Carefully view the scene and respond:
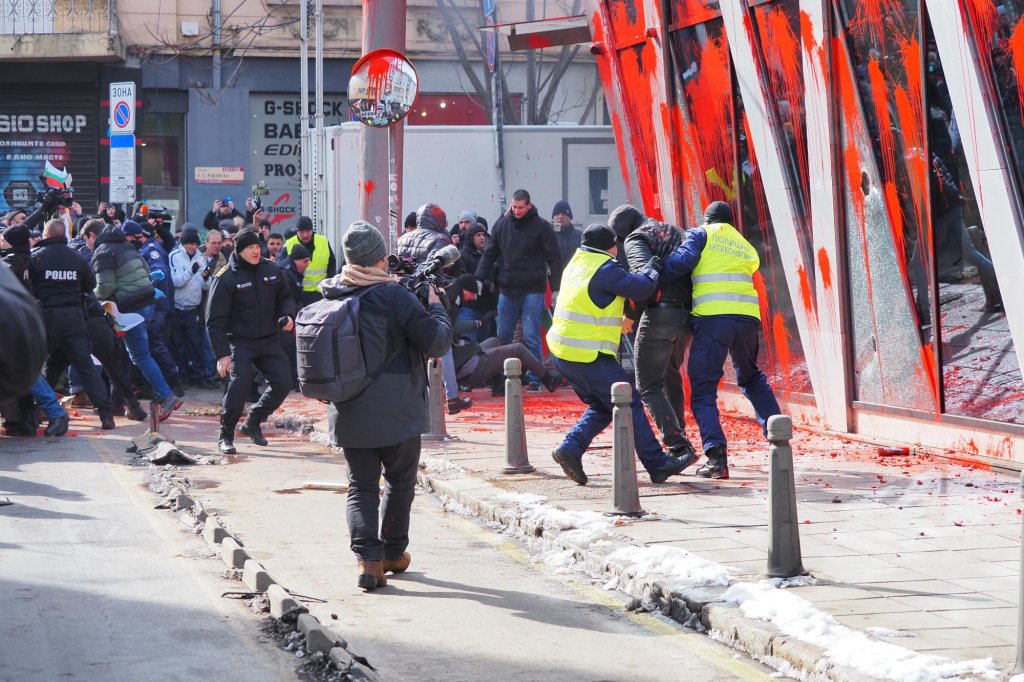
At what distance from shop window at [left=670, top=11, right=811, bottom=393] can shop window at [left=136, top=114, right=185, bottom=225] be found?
1788 centimetres

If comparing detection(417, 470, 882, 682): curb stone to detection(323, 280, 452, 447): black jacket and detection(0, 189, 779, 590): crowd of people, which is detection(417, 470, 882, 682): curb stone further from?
detection(323, 280, 452, 447): black jacket

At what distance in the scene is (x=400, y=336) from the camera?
282 inches

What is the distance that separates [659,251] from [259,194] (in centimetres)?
1804

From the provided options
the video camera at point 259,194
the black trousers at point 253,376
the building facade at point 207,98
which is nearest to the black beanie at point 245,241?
the black trousers at point 253,376

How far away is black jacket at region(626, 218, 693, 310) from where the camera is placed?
9680 millimetres

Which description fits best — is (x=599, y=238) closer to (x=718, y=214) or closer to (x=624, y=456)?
(x=718, y=214)

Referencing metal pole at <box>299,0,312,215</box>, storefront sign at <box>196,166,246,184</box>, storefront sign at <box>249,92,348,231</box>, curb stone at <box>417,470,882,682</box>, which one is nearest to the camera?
curb stone at <box>417,470,882,682</box>

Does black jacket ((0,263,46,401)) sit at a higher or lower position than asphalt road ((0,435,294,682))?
higher

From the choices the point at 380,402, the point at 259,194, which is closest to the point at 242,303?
the point at 380,402

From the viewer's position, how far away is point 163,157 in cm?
3008

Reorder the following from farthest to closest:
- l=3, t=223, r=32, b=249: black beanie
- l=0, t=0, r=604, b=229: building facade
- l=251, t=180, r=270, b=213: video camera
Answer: l=0, t=0, r=604, b=229: building facade, l=251, t=180, r=270, b=213: video camera, l=3, t=223, r=32, b=249: black beanie

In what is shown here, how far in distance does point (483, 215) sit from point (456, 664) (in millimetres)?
14956

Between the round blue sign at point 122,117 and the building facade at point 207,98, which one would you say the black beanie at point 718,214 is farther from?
the building facade at point 207,98

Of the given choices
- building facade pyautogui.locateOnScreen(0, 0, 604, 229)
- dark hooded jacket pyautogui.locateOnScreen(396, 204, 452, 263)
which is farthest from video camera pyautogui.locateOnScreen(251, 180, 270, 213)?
dark hooded jacket pyautogui.locateOnScreen(396, 204, 452, 263)
